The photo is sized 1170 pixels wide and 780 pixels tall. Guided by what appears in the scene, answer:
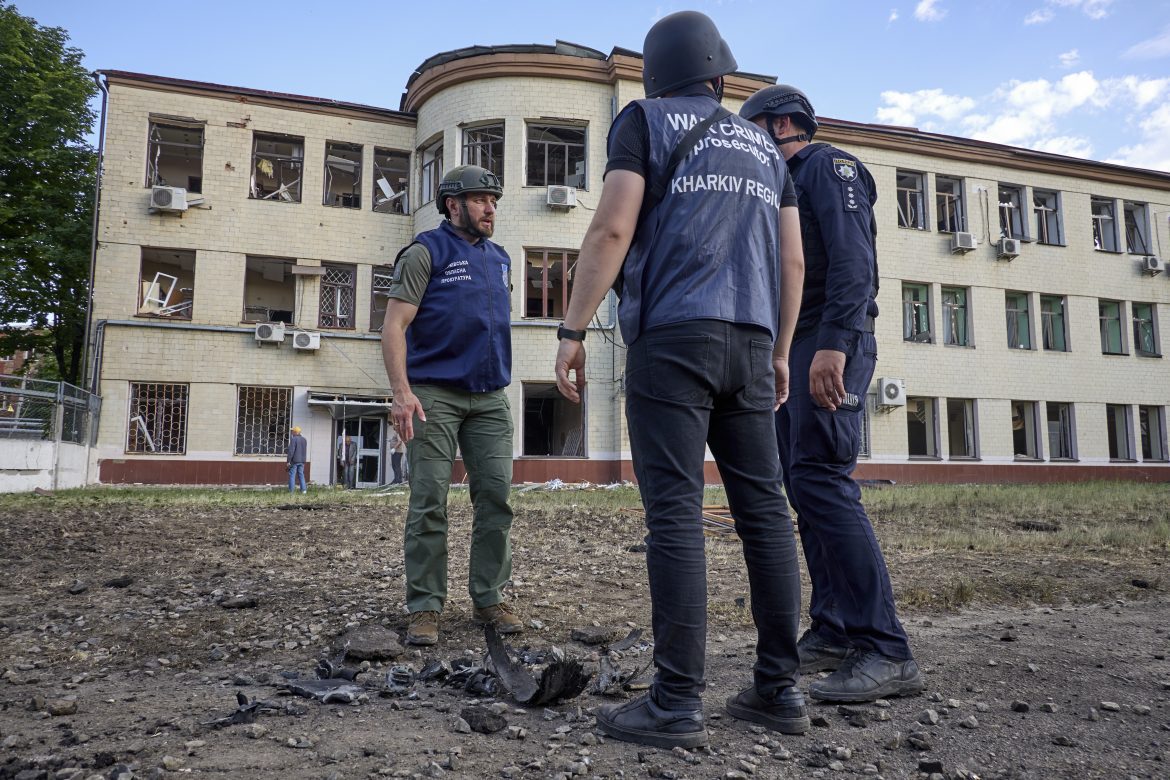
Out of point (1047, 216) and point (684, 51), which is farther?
point (1047, 216)

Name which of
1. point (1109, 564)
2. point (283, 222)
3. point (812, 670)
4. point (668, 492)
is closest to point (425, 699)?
point (668, 492)

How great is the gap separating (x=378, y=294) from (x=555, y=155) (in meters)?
6.29

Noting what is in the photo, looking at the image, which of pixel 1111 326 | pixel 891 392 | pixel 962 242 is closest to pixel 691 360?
pixel 891 392

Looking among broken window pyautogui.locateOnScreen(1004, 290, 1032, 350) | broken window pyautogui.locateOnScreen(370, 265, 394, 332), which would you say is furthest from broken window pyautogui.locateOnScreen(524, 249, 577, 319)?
broken window pyautogui.locateOnScreen(1004, 290, 1032, 350)

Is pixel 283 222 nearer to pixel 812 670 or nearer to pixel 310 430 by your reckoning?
pixel 310 430

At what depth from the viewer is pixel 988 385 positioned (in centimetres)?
2364

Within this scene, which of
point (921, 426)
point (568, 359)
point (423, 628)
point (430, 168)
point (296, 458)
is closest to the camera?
point (568, 359)

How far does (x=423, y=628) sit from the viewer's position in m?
3.47

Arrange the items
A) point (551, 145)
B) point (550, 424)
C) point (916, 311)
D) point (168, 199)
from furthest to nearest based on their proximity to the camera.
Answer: point (916, 311) → point (550, 424) → point (551, 145) → point (168, 199)

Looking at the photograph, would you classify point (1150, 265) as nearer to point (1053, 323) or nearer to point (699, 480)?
point (1053, 323)

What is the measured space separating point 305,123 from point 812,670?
22.1 m

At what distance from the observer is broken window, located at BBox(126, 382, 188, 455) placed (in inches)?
766

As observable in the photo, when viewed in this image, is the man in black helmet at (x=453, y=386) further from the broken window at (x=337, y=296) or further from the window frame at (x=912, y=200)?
the window frame at (x=912, y=200)

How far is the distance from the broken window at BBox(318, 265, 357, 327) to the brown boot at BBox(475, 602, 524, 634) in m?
18.7
